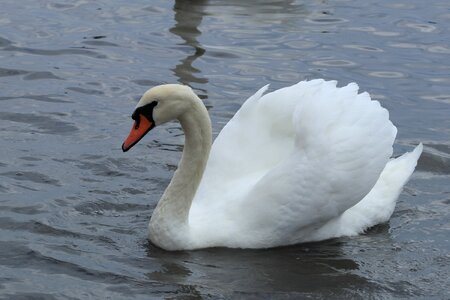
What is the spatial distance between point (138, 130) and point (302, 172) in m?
1.08

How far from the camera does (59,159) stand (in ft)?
30.7

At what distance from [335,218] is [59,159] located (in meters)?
2.31

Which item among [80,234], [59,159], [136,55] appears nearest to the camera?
[80,234]

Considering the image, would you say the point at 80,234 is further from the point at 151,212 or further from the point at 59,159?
the point at 59,159

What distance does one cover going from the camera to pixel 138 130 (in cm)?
775

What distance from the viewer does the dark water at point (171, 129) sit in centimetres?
752

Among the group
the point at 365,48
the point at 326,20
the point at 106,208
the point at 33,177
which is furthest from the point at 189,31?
the point at 106,208

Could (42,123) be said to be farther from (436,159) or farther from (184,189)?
(436,159)

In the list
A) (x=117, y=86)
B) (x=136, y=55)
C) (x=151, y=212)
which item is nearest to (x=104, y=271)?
(x=151, y=212)

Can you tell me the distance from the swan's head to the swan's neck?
10 cm

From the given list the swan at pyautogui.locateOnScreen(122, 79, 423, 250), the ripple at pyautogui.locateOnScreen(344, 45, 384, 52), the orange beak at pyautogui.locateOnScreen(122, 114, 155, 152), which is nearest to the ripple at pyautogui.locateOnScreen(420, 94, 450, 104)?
the ripple at pyautogui.locateOnScreen(344, 45, 384, 52)

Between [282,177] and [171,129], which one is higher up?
[282,177]

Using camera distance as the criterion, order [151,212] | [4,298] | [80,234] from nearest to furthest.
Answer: [4,298] < [80,234] < [151,212]

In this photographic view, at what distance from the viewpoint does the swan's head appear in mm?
7711
